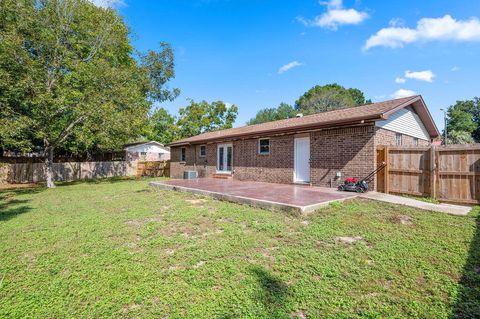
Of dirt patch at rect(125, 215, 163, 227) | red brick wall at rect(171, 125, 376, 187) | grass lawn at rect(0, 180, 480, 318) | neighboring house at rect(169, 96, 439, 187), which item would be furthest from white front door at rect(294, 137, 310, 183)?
dirt patch at rect(125, 215, 163, 227)

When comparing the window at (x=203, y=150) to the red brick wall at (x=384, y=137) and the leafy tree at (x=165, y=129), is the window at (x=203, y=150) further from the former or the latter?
the leafy tree at (x=165, y=129)

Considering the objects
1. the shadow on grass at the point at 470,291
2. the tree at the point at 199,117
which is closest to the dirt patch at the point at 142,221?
the shadow on grass at the point at 470,291

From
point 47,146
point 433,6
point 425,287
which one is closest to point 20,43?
point 47,146

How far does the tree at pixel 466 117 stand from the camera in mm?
37938

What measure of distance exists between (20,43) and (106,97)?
13.8 ft

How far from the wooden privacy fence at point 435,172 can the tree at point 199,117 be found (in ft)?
98.6

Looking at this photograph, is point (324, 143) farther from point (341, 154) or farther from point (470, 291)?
point (470, 291)

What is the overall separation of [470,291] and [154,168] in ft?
73.5

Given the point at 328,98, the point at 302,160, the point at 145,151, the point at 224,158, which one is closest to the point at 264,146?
the point at 302,160

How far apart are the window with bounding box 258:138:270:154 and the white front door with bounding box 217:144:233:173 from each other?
2.40 metres

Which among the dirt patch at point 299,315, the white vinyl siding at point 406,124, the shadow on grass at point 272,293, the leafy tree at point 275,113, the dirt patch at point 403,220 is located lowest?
the dirt patch at point 299,315

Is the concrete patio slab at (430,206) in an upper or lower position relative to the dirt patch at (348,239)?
upper

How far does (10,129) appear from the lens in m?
10.6

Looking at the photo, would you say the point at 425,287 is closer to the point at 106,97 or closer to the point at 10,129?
the point at 10,129
